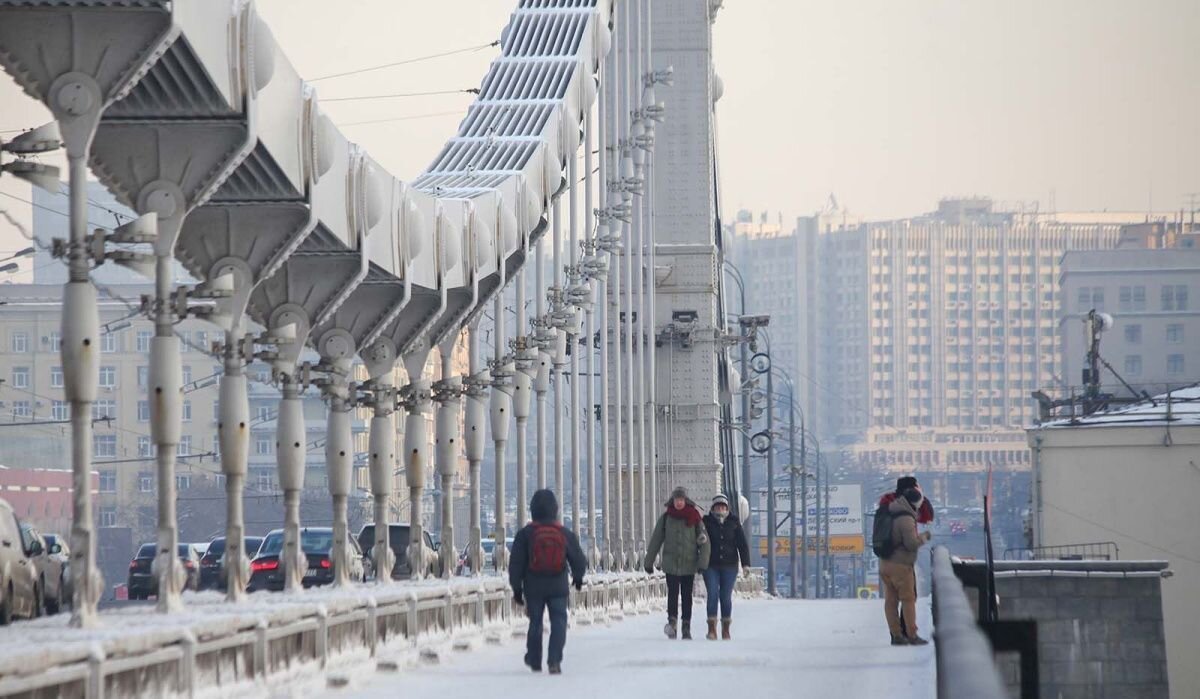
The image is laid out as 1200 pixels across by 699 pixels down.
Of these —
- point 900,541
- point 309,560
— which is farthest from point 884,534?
point 309,560

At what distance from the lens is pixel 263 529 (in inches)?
3553

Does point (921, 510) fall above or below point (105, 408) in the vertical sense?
below

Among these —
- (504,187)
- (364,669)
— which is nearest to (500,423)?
(504,187)

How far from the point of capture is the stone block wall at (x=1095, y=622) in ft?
158

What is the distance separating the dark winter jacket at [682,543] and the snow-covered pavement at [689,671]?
2.75ft

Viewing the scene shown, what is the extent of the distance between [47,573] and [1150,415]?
4726 cm

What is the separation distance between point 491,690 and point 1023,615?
3266cm

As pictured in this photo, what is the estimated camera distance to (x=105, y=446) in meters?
90.6

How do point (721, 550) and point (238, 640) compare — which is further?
point (721, 550)

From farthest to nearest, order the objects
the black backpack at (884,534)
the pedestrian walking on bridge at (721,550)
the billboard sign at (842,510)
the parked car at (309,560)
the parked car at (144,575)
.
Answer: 1. the billboard sign at (842,510)
2. the parked car at (144,575)
3. the parked car at (309,560)
4. the pedestrian walking on bridge at (721,550)
5. the black backpack at (884,534)

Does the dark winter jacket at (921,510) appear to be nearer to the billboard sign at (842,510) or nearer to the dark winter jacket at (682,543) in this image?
the dark winter jacket at (682,543)

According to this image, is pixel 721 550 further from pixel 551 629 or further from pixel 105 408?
pixel 105 408

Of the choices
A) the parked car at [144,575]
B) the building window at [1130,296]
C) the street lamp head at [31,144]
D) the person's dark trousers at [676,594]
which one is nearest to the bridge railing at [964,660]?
the street lamp head at [31,144]

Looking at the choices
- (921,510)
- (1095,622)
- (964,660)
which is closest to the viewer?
(964,660)
